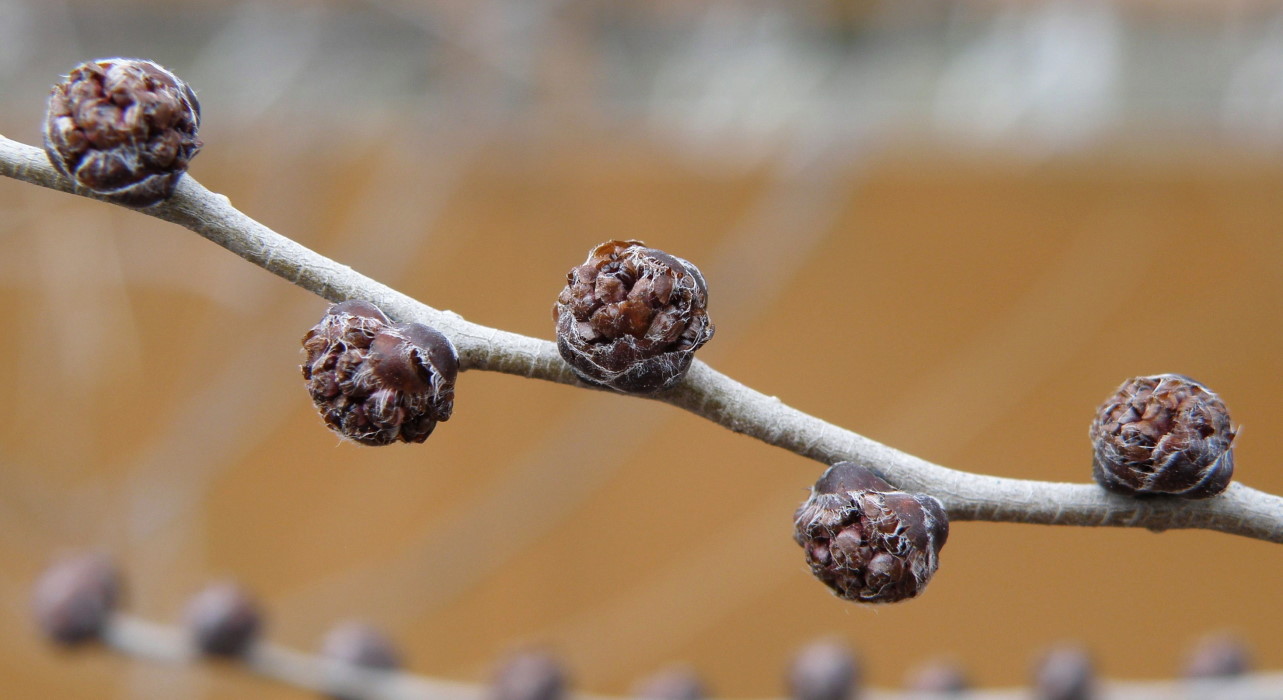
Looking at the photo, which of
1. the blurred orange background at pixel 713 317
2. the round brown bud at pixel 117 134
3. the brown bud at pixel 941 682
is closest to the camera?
the round brown bud at pixel 117 134

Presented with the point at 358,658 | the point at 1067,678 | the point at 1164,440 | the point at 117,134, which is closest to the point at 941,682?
the point at 1067,678

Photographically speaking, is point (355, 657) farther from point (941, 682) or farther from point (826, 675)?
point (941, 682)

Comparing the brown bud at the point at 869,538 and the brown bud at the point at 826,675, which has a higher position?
the brown bud at the point at 869,538

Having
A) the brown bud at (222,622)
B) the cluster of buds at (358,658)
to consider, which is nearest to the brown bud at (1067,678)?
the cluster of buds at (358,658)

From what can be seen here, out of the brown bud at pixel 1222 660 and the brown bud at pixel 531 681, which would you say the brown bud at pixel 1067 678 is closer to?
the brown bud at pixel 1222 660

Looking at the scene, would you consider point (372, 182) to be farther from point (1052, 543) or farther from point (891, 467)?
point (891, 467)

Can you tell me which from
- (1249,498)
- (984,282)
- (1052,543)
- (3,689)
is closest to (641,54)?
(984,282)
